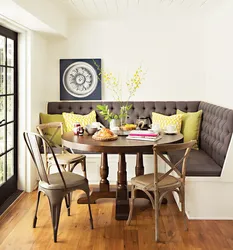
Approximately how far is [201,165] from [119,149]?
1043 millimetres

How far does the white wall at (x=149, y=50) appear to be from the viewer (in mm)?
4910

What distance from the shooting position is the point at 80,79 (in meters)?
5.02

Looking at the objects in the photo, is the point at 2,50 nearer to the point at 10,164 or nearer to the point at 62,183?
the point at 10,164

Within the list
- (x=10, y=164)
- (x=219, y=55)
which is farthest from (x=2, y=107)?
(x=219, y=55)

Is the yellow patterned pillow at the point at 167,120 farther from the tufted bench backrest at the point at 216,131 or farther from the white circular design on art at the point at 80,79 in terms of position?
the white circular design on art at the point at 80,79

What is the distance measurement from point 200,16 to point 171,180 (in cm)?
282

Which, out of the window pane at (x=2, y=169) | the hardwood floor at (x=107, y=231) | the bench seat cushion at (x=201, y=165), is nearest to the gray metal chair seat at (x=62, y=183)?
the hardwood floor at (x=107, y=231)

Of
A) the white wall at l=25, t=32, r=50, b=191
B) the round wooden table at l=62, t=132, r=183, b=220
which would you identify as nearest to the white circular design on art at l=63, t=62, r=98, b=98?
the white wall at l=25, t=32, r=50, b=191

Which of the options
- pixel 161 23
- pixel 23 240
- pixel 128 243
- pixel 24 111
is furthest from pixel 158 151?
pixel 161 23

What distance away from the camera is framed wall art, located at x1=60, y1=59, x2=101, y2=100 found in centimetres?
500

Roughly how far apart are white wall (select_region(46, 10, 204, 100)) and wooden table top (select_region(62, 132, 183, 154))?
6.06 feet

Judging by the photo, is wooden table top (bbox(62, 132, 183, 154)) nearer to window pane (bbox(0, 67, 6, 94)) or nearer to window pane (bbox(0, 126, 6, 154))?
window pane (bbox(0, 126, 6, 154))

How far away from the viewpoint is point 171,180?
301cm

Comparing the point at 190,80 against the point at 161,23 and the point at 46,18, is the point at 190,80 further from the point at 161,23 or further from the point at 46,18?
the point at 46,18
